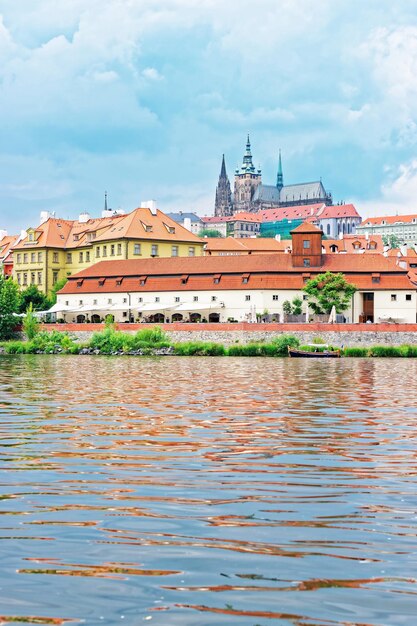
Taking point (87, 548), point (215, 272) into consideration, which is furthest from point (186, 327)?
point (87, 548)

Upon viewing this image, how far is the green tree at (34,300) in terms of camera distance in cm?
8956

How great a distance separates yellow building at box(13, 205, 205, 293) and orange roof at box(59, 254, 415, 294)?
317 inches

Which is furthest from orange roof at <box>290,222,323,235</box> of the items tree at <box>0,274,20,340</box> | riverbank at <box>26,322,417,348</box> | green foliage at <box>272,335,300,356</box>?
tree at <box>0,274,20,340</box>

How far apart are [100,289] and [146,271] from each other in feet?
14.3

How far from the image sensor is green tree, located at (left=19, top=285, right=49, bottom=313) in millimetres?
89562

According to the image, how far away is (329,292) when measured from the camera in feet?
235

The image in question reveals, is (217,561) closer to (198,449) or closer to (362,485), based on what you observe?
(362,485)

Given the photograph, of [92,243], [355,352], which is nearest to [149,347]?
[355,352]

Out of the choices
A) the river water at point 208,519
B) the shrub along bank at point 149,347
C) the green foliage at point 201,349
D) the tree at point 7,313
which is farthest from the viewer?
the tree at point 7,313

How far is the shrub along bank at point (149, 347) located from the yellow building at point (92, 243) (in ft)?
71.8

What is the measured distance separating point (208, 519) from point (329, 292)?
63.1 metres

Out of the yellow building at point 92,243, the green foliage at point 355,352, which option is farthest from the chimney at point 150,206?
the green foliage at point 355,352

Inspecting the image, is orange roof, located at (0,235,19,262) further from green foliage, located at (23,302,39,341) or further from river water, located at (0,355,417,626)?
river water, located at (0,355,417,626)

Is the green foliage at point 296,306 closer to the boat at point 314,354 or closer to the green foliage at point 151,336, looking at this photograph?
the green foliage at point 151,336
